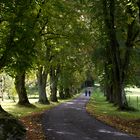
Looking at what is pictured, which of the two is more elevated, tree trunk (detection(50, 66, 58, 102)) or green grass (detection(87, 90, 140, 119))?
tree trunk (detection(50, 66, 58, 102))

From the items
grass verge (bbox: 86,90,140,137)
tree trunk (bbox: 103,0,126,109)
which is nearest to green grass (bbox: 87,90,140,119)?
grass verge (bbox: 86,90,140,137)

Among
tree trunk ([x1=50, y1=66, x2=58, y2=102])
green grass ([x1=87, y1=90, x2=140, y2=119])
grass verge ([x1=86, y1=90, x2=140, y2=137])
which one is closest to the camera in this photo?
grass verge ([x1=86, y1=90, x2=140, y2=137])

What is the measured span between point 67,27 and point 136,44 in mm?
7072

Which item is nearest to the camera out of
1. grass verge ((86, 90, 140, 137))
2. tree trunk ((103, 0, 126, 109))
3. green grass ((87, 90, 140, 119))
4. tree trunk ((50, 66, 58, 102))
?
grass verge ((86, 90, 140, 137))

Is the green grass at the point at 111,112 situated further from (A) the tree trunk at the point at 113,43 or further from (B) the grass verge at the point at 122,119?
(A) the tree trunk at the point at 113,43

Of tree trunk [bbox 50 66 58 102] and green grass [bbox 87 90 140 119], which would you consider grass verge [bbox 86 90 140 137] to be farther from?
tree trunk [bbox 50 66 58 102]

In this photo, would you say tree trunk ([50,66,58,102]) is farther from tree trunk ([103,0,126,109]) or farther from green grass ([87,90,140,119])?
tree trunk ([103,0,126,109])

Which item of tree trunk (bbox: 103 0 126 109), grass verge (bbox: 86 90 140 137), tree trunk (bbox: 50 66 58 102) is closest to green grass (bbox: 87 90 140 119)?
grass verge (bbox: 86 90 140 137)

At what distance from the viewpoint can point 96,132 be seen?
59.8 feet

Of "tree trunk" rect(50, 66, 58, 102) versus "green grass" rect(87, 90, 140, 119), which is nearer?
"green grass" rect(87, 90, 140, 119)

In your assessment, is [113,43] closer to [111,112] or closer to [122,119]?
[111,112]

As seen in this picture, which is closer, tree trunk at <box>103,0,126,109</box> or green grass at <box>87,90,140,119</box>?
green grass at <box>87,90,140,119</box>

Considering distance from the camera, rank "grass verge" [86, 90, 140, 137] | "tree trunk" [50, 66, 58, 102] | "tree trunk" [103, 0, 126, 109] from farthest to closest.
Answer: "tree trunk" [50, 66, 58, 102] < "tree trunk" [103, 0, 126, 109] < "grass verge" [86, 90, 140, 137]

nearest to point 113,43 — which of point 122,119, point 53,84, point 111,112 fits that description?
point 111,112
